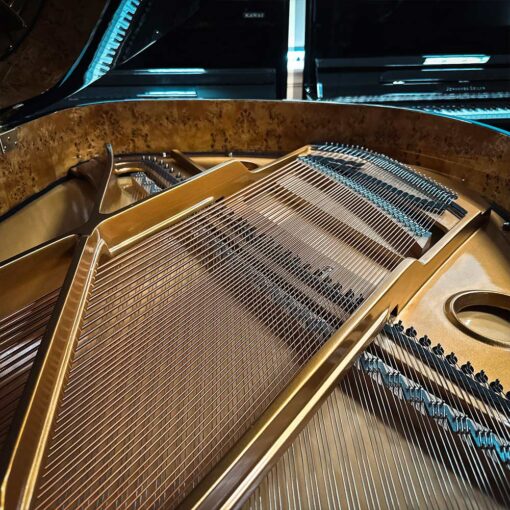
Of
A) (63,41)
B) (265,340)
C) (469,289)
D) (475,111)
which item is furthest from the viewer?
(475,111)

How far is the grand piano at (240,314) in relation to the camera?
1.04 meters

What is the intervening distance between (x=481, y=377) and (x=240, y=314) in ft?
2.37

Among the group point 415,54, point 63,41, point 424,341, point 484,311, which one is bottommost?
point 484,311

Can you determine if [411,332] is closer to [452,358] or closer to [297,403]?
[452,358]

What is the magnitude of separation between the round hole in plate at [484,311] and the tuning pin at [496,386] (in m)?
0.44

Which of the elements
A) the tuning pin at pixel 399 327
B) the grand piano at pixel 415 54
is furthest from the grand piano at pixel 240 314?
the grand piano at pixel 415 54

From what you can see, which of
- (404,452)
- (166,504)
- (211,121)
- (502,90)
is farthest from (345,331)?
(502,90)

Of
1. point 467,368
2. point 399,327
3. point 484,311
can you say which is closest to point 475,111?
point 484,311

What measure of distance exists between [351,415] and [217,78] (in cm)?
353

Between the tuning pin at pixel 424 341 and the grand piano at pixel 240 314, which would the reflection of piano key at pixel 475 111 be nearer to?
the grand piano at pixel 240 314

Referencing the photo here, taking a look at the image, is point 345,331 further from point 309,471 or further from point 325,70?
point 325,70

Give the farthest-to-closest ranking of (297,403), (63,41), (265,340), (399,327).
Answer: (63,41) → (399,327) → (265,340) → (297,403)

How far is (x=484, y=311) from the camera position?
1.84 m

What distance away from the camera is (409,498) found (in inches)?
41.8
